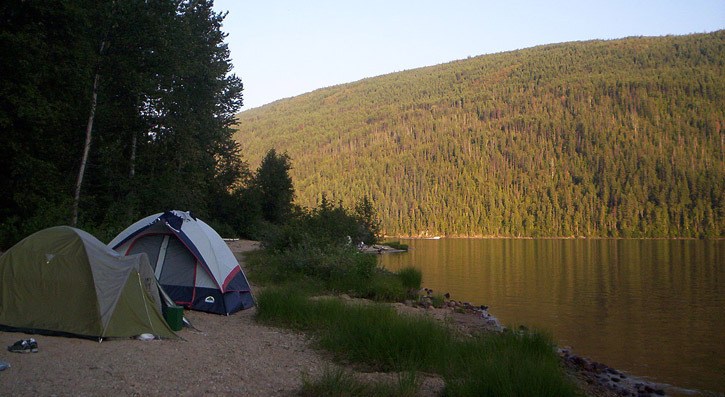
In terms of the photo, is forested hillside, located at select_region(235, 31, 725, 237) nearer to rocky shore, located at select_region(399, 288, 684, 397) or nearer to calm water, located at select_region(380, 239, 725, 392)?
calm water, located at select_region(380, 239, 725, 392)

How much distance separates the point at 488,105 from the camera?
563 feet

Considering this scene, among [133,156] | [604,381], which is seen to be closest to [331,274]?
[133,156]

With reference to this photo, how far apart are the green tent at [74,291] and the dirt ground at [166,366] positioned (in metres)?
0.24

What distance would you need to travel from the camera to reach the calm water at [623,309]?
11.9m

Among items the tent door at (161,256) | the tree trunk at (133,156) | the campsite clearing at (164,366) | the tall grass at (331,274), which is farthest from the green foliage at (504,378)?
the tree trunk at (133,156)

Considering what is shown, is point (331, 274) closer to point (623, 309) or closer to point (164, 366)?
point (623, 309)

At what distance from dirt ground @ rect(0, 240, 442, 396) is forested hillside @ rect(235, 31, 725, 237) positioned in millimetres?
100018

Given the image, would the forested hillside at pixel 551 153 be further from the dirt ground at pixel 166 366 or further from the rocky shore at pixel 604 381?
the dirt ground at pixel 166 366

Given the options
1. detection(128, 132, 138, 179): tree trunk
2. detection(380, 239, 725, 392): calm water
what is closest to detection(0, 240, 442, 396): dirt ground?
detection(380, 239, 725, 392): calm water

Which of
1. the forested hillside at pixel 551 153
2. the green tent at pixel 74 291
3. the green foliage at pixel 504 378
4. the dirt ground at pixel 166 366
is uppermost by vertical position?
the forested hillside at pixel 551 153

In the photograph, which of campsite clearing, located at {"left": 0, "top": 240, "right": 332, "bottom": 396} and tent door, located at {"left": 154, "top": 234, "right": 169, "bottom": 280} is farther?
tent door, located at {"left": 154, "top": 234, "right": 169, "bottom": 280}

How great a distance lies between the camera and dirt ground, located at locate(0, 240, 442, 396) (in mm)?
5758

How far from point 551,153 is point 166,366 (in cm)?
13575

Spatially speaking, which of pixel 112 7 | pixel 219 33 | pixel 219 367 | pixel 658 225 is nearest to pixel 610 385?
pixel 219 367
